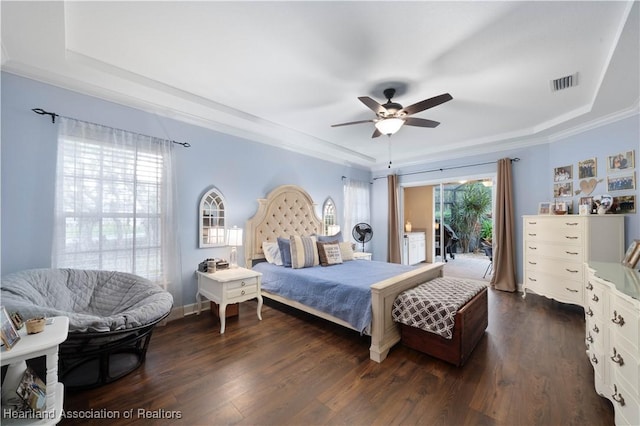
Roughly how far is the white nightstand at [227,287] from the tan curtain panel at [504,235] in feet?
13.3

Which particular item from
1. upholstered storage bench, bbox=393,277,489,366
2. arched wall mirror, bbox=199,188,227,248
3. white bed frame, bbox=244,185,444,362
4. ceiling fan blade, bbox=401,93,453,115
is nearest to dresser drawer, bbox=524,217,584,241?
white bed frame, bbox=244,185,444,362

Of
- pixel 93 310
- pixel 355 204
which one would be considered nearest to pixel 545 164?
pixel 355 204

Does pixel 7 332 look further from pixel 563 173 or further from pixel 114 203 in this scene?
pixel 563 173

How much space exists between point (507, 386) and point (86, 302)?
3.57 meters

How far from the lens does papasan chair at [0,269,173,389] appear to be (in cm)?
171

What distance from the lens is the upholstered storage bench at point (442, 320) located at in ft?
6.98

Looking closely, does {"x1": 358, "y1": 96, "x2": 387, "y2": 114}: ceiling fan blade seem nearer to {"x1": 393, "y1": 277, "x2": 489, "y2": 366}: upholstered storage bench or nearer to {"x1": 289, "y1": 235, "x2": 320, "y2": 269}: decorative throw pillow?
{"x1": 393, "y1": 277, "x2": 489, "y2": 366}: upholstered storage bench

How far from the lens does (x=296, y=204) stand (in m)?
4.49

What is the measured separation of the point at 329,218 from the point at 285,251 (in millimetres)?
1923

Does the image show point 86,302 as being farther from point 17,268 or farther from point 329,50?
point 329,50

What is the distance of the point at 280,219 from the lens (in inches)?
166

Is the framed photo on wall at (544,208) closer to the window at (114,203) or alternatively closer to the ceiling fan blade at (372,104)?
the ceiling fan blade at (372,104)

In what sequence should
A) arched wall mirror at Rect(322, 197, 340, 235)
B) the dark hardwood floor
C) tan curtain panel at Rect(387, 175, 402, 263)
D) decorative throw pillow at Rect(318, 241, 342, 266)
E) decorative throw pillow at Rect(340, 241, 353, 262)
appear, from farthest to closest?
tan curtain panel at Rect(387, 175, 402, 263)
arched wall mirror at Rect(322, 197, 340, 235)
decorative throw pillow at Rect(340, 241, 353, 262)
decorative throw pillow at Rect(318, 241, 342, 266)
the dark hardwood floor

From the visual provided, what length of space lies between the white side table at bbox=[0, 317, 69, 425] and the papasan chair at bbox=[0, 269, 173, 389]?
341mm
